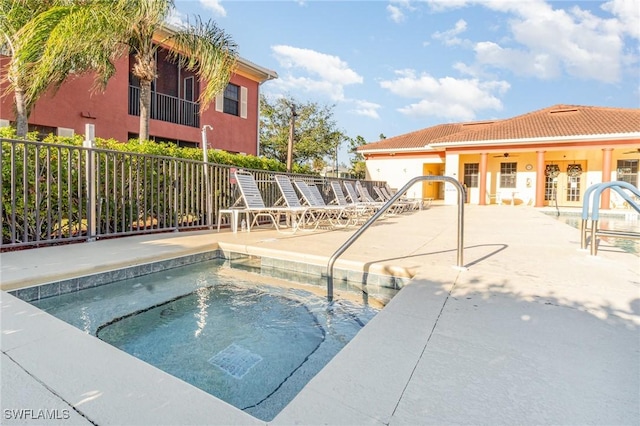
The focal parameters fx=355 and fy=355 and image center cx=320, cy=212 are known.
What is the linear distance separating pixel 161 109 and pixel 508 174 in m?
17.2

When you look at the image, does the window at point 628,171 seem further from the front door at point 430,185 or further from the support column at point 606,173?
the front door at point 430,185

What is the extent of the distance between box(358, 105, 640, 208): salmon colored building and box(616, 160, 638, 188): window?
0.12ft

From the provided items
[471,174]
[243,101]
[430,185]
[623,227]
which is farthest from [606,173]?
[243,101]

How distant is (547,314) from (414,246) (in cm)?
266

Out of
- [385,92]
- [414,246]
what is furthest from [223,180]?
[385,92]

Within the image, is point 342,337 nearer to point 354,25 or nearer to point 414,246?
point 414,246

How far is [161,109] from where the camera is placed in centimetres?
1184

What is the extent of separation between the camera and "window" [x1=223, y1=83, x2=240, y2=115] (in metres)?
14.2

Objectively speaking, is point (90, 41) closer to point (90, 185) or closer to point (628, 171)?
point (90, 185)

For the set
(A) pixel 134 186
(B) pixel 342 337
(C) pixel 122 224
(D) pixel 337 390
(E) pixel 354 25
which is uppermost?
(E) pixel 354 25

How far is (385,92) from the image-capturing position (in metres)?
27.6

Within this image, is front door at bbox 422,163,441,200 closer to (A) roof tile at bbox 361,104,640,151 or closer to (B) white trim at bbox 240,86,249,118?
(A) roof tile at bbox 361,104,640,151

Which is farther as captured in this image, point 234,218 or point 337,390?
point 234,218

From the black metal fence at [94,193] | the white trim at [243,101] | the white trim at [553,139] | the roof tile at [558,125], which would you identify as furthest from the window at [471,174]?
the black metal fence at [94,193]
